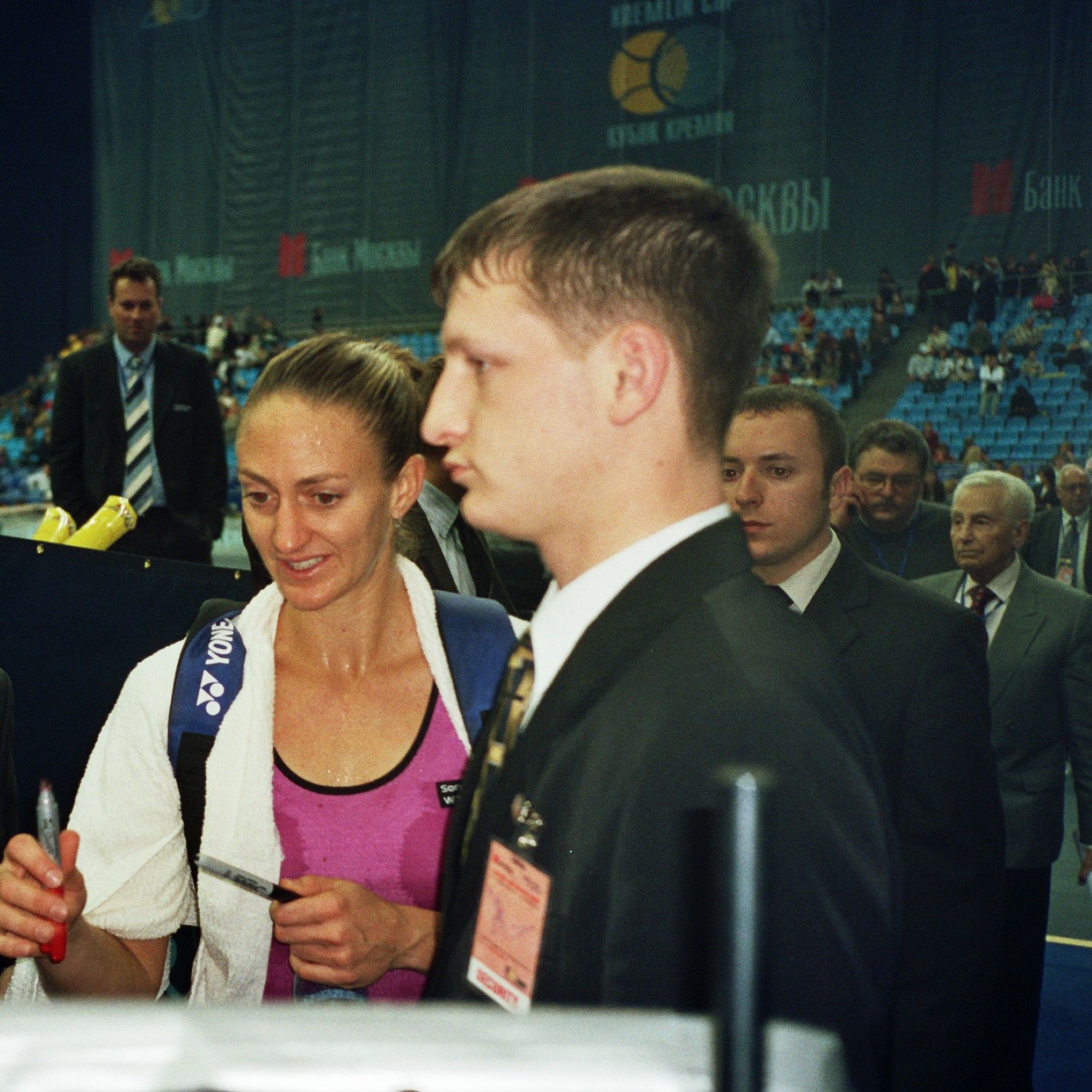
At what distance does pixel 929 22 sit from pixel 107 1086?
14.0m

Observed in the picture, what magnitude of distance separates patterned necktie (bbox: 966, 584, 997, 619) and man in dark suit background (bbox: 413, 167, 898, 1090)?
3.23m

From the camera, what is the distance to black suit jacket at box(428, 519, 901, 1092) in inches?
27.4

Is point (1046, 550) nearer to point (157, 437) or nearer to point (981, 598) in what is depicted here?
point (981, 598)

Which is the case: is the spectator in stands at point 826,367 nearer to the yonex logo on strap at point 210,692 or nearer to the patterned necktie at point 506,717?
the yonex logo on strap at point 210,692

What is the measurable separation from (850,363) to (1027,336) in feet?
7.50

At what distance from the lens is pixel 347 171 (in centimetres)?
1648

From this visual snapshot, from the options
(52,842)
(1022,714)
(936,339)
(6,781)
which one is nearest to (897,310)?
(936,339)

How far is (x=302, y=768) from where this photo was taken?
5.42 feet

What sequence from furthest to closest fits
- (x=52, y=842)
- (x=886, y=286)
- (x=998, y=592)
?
(x=886, y=286)
(x=998, y=592)
(x=52, y=842)

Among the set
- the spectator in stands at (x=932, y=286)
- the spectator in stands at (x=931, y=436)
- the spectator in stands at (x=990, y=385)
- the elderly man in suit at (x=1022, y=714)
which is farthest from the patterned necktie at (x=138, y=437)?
the spectator in stands at (x=932, y=286)

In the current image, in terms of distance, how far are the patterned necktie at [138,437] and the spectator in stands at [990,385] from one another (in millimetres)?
9099

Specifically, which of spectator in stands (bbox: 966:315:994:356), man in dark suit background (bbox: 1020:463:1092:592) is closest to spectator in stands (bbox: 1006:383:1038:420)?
spectator in stands (bbox: 966:315:994:356)

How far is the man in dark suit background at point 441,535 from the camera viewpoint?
91.7 inches

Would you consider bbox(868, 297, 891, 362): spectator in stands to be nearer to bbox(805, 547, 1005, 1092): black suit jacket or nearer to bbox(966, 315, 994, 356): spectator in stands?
bbox(966, 315, 994, 356): spectator in stands
